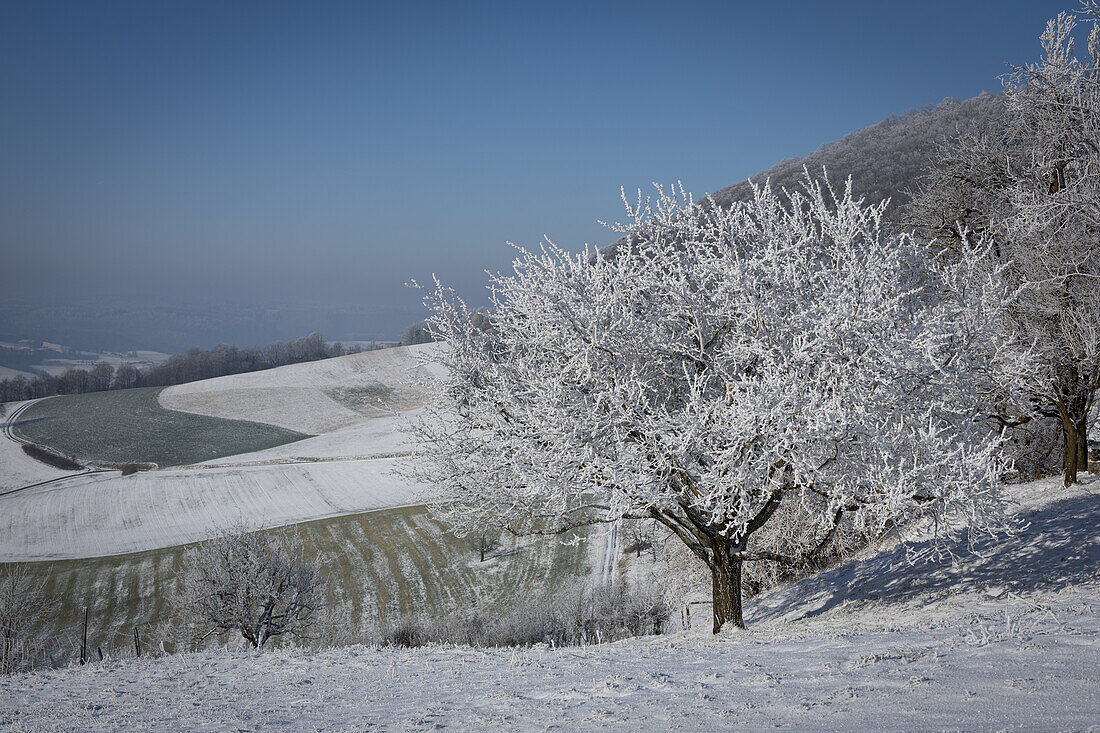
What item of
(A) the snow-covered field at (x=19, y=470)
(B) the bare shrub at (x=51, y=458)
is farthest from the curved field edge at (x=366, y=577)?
(B) the bare shrub at (x=51, y=458)

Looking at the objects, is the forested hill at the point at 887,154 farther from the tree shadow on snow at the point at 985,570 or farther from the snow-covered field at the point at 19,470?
the snow-covered field at the point at 19,470

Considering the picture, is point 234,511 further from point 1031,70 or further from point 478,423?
point 1031,70

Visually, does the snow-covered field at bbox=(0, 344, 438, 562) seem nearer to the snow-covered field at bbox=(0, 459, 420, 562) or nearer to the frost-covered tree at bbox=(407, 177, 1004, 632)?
the snow-covered field at bbox=(0, 459, 420, 562)

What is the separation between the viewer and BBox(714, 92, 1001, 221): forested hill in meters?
54.1

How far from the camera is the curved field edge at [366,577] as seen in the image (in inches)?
1262

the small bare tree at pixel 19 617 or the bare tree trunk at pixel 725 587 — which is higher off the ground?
the bare tree trunk at pixel 725 587

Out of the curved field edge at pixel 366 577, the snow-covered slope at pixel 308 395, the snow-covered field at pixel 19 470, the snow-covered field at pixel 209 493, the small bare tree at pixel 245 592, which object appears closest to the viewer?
the small bare tree at pixel 245 592

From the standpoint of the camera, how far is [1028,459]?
66.5 ft

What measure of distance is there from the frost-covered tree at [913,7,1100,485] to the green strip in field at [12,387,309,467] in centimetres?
5934

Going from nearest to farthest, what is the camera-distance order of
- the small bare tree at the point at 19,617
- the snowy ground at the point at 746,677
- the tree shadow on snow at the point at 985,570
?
the snowy ground at the point at 746,677 → the tree shadow on snow at the point at 985,570 → the small bare tree at the point at 19,617

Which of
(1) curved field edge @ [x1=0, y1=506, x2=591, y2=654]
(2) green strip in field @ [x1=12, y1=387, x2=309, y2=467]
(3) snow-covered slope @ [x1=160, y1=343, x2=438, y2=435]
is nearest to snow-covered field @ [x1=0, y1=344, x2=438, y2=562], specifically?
(3) snow-covered slope @ [x1=160, y1=343, x2=438, y2=435]

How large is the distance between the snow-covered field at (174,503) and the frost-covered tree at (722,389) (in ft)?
107

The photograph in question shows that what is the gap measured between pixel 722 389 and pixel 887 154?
6845 cm

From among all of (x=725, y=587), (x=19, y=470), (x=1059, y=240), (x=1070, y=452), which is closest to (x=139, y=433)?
(x=19, y=470)
